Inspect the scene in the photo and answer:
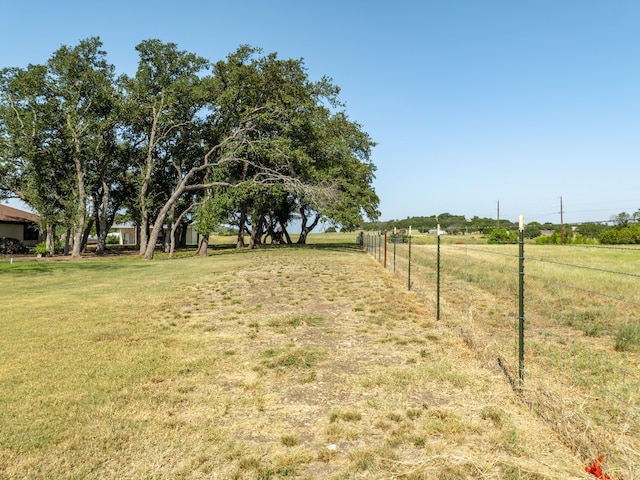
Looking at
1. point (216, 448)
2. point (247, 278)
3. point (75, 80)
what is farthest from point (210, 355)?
point (75, 80)

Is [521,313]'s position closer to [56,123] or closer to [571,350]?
[571,350]

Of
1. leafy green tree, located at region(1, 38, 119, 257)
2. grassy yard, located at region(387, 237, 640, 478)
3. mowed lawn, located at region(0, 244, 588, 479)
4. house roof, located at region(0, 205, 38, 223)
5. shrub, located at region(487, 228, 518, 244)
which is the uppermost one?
leafy green tree, located at region(1, 38, 119, 257)

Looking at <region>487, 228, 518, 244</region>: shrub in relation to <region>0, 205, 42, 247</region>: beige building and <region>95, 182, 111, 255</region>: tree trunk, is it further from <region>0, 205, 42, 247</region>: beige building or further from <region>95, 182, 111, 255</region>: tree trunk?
<region>0, 205, 42, 247</region>: beige building

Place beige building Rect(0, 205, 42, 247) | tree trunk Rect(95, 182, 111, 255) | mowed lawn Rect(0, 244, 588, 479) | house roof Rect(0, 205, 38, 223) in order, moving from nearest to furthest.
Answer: mowed lawn Rect(0, 244, 588, 479) → tree trunk Rect(95, 182, 111, 255) → beige building Rect(0, 205, 42, 247) → house roof Rect(0, 205, 38, 223)

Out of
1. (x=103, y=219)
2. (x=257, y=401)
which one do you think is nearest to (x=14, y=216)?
(x=103, y=219)

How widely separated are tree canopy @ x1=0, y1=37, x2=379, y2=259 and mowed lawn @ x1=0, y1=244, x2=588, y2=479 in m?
18.1

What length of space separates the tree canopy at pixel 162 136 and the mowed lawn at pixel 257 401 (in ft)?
59.3

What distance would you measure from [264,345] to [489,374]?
125 inches

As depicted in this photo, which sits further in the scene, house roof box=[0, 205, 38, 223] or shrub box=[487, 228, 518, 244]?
house roof box=[0, 205, 38, 223]

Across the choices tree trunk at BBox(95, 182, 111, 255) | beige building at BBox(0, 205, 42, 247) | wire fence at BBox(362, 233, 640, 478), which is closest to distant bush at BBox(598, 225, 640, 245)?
wire fence at BBox(362, 233, 640, 478)

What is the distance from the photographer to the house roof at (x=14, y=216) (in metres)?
33.0

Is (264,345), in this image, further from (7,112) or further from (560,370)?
(7,112)

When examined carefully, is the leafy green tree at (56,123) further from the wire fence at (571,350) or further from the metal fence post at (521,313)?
the metal fence post at (521,313)

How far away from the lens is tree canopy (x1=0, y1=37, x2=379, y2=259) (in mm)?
24062
